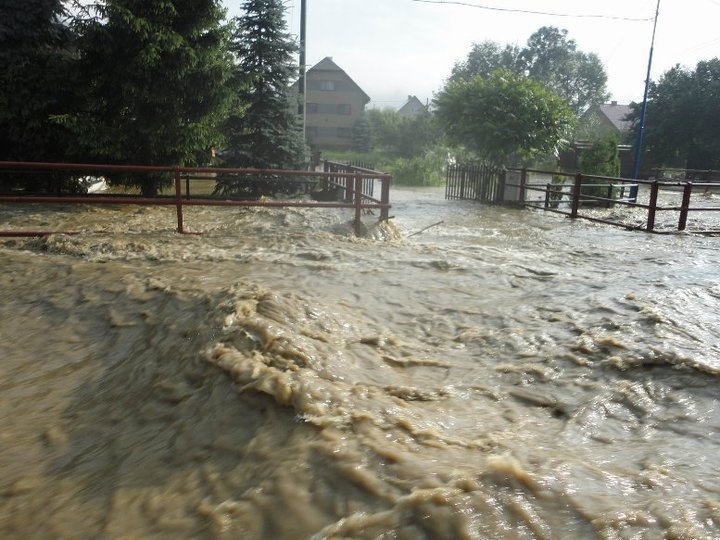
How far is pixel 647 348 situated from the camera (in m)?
4.23

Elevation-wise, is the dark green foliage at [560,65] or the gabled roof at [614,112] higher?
the dark green foliage at [560,65]

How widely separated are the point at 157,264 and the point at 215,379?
12.4 ft

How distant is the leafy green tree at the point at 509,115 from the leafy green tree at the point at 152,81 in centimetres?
826

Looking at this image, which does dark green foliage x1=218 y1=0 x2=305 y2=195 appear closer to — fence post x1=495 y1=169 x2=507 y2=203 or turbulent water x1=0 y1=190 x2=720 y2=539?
fence post x1=495 y1=169 x2=507 y2=203

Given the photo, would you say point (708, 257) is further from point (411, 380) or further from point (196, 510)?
point (196, 510)

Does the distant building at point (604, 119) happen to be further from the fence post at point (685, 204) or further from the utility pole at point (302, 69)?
the fence post at point (685, 204)

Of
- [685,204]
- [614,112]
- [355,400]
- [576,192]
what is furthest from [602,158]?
[614,112]

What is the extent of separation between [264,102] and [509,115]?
24.1ft

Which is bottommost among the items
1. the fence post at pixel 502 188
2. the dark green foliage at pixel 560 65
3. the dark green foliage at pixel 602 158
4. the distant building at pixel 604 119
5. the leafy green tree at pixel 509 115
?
the fence post at pixel 502 188

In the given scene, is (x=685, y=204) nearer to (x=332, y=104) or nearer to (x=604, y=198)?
(x=604, y=198)

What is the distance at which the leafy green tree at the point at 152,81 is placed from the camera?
12.4 meters

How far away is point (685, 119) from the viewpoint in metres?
35.5

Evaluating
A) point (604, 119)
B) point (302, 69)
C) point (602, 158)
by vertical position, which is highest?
point (604, 119)

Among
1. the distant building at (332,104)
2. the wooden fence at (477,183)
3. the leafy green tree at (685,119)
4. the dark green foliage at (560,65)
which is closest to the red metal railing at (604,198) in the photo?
the wooden fence at (477,183)
